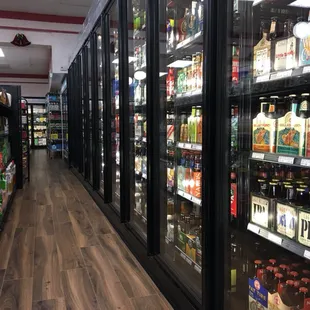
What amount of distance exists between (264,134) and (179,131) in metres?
1.14

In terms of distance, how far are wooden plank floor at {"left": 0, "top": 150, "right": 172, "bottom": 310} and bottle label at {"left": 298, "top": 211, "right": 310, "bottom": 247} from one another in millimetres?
1087

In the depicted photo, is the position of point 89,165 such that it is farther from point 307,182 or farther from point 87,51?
point 307,182

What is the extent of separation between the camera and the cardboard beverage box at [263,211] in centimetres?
179

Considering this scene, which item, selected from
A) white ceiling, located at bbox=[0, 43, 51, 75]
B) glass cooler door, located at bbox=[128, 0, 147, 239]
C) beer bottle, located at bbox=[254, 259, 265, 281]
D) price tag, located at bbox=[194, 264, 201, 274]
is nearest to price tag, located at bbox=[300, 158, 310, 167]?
beer bottle, located at bbox=[254, 259, 265, 281]

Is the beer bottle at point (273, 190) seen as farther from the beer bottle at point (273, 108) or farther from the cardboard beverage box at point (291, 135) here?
the beer bottle at point (273, 108)

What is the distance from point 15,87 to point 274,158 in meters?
5.68

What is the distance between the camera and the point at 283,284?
179 centimetres

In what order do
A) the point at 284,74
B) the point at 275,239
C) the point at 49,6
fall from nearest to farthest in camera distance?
the point at 284,74 → the point at 275,239 → the point at 49,6

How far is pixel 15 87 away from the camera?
6.23 metres

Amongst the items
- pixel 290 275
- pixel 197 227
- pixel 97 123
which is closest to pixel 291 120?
pixel 290 275

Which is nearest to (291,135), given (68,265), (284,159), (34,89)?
(284,159)

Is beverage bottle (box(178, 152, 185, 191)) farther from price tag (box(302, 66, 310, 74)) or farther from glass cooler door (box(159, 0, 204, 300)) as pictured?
price tag (box(302, 66, 310, 74))

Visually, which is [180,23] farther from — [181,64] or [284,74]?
[284,74]

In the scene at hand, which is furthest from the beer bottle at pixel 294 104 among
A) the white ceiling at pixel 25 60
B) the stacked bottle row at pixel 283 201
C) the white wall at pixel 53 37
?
the white ceiling at pixel 25 60
